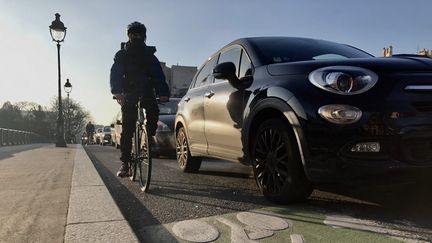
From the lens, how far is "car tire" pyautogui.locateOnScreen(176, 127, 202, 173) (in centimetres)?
740

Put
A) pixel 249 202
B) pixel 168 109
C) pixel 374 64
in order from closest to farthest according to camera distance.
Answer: pixel 374 64
pixel 249 202
pixel 168 109

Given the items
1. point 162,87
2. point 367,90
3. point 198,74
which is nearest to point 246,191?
point 162,87

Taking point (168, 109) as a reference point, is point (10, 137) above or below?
below

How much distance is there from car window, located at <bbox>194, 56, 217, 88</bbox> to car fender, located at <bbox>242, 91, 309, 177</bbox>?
175cm

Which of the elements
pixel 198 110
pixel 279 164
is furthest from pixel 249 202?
pixel 198 110

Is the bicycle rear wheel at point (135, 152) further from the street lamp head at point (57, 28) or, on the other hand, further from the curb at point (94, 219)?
the street lamp head at point (57, 28)

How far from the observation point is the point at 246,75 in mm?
5320

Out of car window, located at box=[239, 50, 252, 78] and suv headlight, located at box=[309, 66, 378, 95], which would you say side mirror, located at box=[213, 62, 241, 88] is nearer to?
car window, located at box=[239, 50, 252, 78]

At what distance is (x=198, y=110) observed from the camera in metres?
6.60

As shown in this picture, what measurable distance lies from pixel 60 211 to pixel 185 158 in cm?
323

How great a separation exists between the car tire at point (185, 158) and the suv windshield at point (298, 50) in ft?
7.44

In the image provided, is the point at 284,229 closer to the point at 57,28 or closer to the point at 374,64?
the point at 374,64

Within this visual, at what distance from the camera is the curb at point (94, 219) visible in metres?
3.48


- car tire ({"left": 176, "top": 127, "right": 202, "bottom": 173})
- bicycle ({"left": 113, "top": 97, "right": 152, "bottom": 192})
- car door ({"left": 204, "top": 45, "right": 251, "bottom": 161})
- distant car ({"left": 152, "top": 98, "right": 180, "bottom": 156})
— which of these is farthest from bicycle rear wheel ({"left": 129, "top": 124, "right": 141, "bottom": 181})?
distant car ({"left": 152, "top": 98, "right": 180, "bottom": 156})
